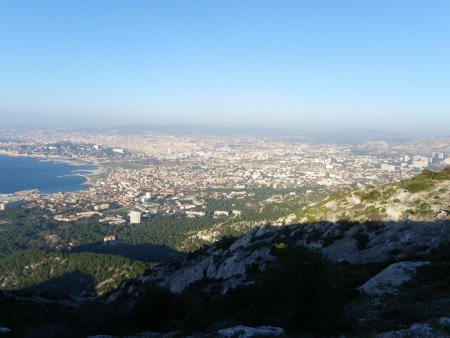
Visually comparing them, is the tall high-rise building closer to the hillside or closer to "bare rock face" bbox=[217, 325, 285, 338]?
the hillside

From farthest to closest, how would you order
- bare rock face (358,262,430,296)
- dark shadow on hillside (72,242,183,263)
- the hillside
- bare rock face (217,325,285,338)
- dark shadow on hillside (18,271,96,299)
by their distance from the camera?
dark shadow on hillside (72,242,183,263) < dark shadow on hillside (18,271,96,299) < bare rock face (358,262,430,296) < the hillside < bare rock face (217,325,285,338)

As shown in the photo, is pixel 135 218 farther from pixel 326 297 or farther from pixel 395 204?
pixel 326 297

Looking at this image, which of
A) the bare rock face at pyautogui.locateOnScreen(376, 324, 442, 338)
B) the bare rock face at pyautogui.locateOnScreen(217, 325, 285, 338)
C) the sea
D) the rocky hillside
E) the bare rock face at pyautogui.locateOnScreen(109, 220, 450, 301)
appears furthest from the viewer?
the sea

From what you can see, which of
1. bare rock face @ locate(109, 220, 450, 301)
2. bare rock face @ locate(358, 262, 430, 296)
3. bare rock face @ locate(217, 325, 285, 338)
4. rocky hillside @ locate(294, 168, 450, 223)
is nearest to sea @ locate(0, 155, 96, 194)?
bare rock face @ locate(109, 220, 450, 301)

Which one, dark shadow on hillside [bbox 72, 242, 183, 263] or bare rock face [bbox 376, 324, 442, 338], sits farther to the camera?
dark shadow on hillside [bbox 72, 242, 183, 263]

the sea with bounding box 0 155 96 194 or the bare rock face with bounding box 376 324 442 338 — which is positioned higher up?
the bare rock face with bounding box 376 324 442 338

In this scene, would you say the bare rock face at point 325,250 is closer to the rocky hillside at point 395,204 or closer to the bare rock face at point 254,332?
the rocky hillside at point 395,204

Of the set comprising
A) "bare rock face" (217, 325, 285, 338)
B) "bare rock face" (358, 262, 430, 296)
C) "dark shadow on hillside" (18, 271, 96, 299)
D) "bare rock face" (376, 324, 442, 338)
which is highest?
"bare rock face" (376, 324, 442, 338)
